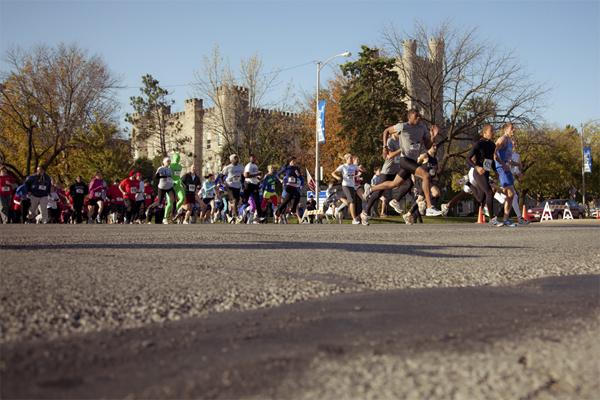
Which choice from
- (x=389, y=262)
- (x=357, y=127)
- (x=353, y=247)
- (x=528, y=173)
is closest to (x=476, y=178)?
(x=353, y=247)

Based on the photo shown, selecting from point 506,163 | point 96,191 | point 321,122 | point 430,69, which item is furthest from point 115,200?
point 430,69

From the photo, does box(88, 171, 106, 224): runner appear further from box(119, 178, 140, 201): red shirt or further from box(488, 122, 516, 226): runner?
box(488, 122, 516, 226): runner

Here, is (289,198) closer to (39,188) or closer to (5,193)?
(39,188)

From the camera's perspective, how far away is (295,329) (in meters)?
2.97

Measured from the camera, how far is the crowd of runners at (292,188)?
13156 mm

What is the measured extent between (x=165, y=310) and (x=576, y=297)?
8.44 ft

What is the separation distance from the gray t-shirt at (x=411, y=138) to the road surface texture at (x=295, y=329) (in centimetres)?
698

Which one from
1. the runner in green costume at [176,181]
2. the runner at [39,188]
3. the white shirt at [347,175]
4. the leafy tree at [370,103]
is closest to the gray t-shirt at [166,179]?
the runner in green costume at [176,181]

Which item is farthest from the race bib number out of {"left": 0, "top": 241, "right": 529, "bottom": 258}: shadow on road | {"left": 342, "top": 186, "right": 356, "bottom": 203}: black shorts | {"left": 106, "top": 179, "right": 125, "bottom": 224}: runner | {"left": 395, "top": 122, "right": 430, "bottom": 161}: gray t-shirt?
{"left": 106, "top": 179, "right": 125, "bottom": 224}: runner

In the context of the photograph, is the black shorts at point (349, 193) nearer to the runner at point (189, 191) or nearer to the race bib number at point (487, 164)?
the race bib number at point (487, 164)

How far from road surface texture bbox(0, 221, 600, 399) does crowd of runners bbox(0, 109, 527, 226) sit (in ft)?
23.8

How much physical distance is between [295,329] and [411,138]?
10221 mm

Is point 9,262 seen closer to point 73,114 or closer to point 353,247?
point 353,247

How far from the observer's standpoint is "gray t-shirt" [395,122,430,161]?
12.8 meters
